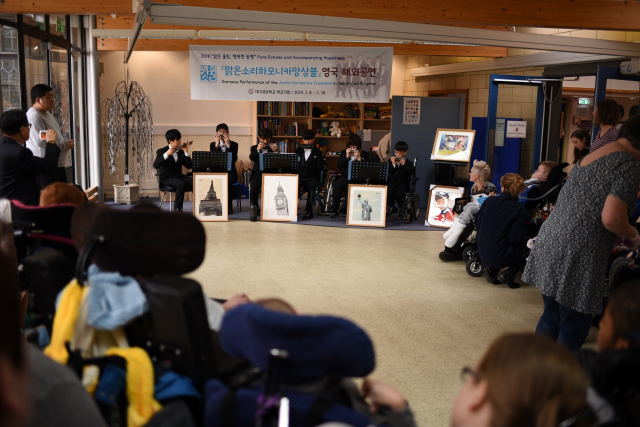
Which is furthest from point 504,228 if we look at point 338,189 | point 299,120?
point 299,120

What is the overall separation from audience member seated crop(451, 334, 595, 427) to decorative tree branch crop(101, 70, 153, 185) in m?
9.68

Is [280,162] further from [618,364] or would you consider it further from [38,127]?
[618,364]

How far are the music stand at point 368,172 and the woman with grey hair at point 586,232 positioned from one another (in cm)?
485

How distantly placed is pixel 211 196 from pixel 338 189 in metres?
1.95

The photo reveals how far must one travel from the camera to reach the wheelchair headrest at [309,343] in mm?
1138

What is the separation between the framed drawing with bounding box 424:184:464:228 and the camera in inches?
301

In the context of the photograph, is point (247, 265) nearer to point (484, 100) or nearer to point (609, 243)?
point (609, 243)

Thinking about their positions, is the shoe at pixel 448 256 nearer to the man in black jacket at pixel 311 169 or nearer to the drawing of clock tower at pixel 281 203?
the drawing of clock tower at pixel 281 203

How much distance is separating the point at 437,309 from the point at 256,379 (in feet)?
10.4

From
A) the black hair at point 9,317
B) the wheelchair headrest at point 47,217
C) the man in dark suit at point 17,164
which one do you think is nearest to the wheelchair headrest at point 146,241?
the wheelchair headrest at point 47,217

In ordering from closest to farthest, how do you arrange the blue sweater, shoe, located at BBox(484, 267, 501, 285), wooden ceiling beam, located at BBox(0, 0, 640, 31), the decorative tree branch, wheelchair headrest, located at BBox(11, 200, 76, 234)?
wheelchair headrest, located at BBox(11, 200, 76, 234) → the blue sweater → shoe, located at BBox(484, 267, 501, 285) → wooden ceiling beam, located at BBox(0, 0, 640, 31) → the decorative tree branch

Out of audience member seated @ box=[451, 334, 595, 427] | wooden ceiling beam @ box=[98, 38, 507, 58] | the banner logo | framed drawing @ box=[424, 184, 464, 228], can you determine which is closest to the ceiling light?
the banner logo

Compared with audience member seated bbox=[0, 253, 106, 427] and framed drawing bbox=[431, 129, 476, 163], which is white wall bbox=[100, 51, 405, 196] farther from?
audience member seated bbox=[0, 253, 106, 427]

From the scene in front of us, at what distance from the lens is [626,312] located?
54.5 inches
